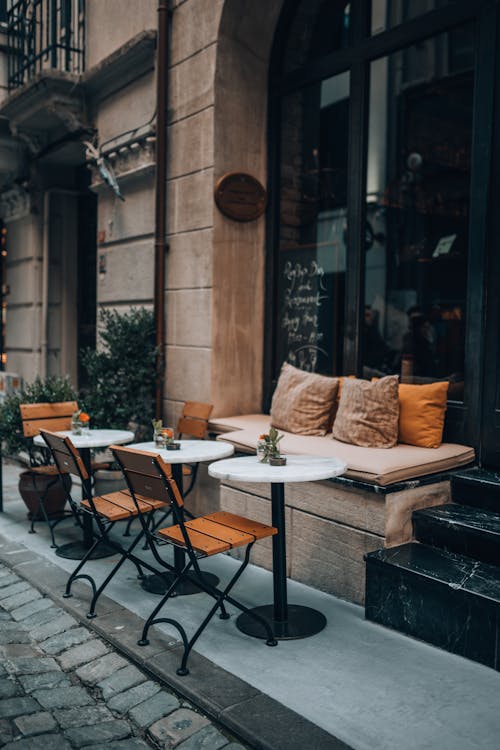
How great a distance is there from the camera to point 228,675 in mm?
3600

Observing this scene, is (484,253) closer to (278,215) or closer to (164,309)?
(278,215)

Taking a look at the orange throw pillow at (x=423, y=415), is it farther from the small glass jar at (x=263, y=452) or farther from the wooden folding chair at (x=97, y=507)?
the wooden folding chair at (x=97, y=507)

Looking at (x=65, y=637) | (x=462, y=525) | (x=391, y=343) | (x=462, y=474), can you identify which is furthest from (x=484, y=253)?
(x=391, y=343)

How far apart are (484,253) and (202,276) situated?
8.92 feet

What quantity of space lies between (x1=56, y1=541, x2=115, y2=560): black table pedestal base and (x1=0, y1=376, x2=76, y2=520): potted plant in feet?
2.11

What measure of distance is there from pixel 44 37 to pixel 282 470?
26.8 ft

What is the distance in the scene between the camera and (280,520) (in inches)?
165

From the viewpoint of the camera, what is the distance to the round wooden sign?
260 inches

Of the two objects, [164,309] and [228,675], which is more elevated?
[164,309]

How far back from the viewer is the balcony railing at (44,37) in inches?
351

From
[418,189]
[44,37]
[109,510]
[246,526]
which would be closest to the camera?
[246,526]

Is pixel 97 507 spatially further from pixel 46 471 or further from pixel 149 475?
pixel 46 471

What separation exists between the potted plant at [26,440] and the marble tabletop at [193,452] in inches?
65.5

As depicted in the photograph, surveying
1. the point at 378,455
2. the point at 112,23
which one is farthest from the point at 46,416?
the point at 112,23
